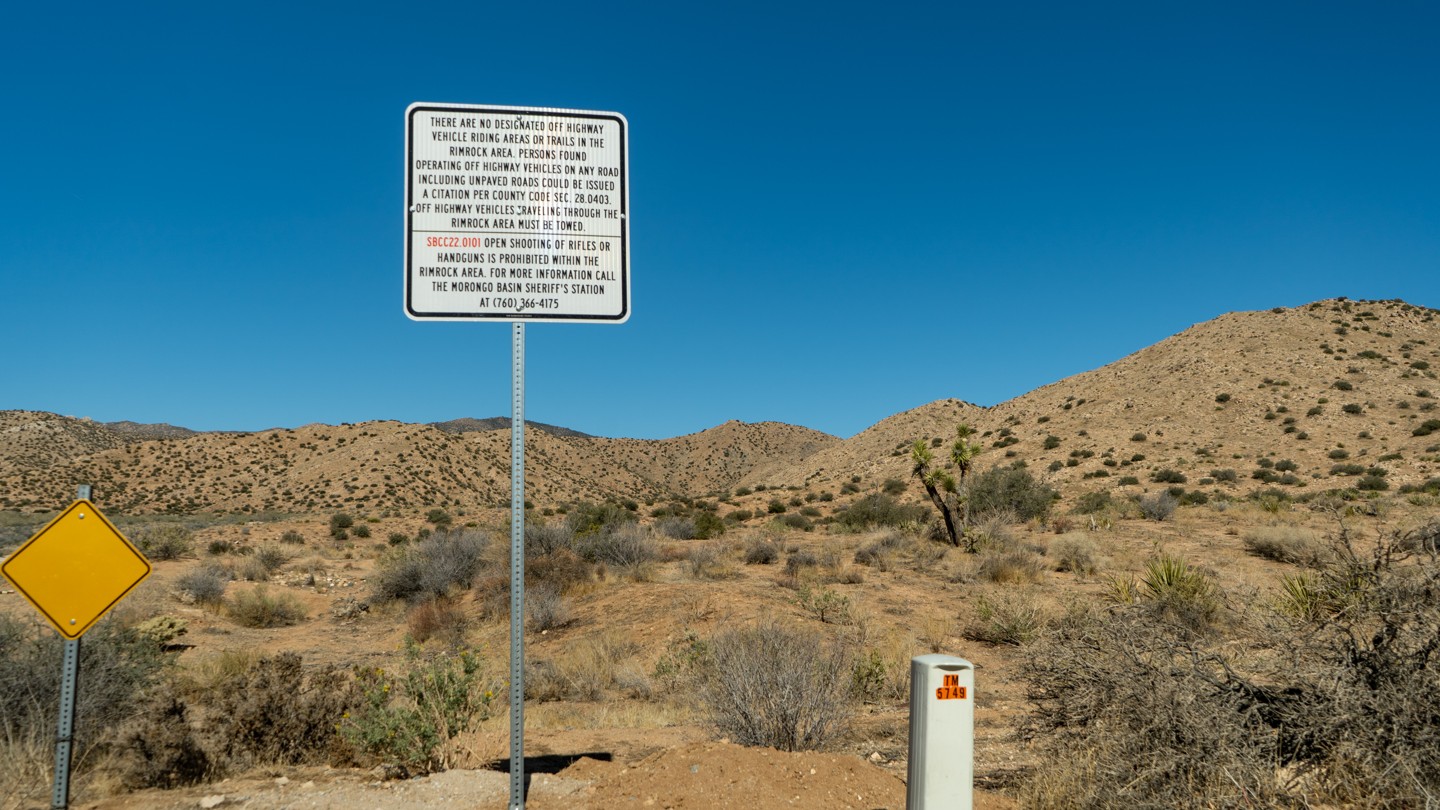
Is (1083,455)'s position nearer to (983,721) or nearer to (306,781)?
(983,721)

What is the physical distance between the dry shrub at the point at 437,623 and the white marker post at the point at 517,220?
1223cm

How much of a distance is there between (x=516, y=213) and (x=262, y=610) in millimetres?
17801

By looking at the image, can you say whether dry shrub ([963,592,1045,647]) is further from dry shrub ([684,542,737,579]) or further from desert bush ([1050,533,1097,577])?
dry shrub ([684,542,737,579])

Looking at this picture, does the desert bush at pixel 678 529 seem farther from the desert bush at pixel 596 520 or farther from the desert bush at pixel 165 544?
the desert bush at pixel 165 544

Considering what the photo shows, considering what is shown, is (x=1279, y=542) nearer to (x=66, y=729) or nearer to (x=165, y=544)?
(x=66, y=729)

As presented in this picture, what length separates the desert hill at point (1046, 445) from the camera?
44312 mm

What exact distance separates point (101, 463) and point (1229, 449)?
85.1 m

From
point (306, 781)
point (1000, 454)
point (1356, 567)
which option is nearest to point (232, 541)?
point (306, 781)

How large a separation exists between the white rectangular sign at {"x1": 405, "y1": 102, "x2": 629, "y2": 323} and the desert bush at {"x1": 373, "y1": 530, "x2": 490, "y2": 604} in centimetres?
1654

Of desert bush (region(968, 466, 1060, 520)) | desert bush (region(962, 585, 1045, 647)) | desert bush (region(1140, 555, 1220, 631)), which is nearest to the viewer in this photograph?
desert bush (region(1140, 555, 1220, 631))

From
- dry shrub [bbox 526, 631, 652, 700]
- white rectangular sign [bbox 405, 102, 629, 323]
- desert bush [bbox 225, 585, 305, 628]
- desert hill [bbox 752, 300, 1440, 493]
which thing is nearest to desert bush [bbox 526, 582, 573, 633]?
dry shrub [bbox 526, 631, 652, 700]

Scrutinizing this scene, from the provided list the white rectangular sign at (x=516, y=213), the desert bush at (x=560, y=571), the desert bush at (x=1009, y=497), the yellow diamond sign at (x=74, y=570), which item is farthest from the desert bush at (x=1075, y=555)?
the yellow diamond sign at (x=74, y=570)

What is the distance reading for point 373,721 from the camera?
6.65 metres

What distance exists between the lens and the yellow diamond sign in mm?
5188
